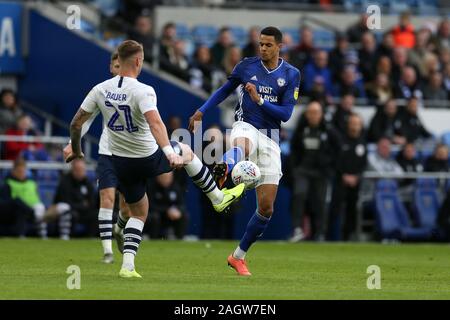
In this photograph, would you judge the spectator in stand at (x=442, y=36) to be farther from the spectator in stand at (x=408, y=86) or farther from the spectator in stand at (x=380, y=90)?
the spectator in stand at (x=380, y=90)

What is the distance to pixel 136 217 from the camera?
42.0ft

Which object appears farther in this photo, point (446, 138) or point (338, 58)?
point (446, 138)

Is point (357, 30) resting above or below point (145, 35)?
above

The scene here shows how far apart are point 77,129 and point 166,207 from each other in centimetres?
980

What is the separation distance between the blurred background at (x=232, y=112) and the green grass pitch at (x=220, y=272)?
189cm

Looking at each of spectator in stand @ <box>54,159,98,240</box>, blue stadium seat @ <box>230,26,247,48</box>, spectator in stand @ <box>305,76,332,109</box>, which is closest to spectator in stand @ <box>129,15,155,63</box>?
blue stadium seat @ <box>230,26,247,48</box>

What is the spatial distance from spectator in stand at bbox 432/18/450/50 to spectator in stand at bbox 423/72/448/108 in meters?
1.91

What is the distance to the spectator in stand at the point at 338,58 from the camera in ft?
83.9

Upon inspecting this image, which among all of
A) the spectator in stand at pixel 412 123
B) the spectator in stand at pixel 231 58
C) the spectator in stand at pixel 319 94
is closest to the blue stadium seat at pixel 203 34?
the spectator in stand at pixel 231 58

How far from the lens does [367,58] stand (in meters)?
26.3

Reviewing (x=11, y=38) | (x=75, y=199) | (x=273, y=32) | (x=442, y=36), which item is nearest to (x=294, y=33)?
(x=442, y=36)

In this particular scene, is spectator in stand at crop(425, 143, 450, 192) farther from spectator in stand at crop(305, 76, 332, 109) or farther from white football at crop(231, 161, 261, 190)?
white football at crop(231, 161, 261, 190)

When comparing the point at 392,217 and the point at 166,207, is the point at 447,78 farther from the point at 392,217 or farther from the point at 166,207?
the point at 166,207
